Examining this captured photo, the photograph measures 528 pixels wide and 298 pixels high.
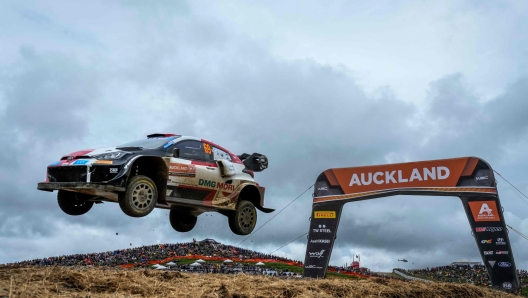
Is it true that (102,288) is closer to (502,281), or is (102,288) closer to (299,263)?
(502,281)

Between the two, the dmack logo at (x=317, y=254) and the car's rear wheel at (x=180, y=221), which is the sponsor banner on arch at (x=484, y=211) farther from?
the car's rear wheel at (x=180, y=221)

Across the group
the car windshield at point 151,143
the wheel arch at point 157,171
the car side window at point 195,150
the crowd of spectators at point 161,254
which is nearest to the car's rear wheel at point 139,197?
the wheel arch at point 157,171

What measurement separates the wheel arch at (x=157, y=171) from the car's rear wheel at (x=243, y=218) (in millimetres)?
2752

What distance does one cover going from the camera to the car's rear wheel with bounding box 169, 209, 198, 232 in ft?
49.2

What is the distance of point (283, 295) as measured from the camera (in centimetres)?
868

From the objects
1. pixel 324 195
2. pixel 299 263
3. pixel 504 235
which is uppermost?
pixel 324 195

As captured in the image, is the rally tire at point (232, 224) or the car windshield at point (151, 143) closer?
the car windshield at point (151, 143)

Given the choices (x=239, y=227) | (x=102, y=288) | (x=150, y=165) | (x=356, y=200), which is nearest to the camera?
(x=102, y=288)

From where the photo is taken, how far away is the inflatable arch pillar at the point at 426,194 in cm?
1970

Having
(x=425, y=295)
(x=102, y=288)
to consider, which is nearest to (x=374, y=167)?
(x=425, y=295)

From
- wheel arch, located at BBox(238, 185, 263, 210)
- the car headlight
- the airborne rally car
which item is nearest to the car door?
the airborne rally car

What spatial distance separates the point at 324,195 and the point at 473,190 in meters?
5.90

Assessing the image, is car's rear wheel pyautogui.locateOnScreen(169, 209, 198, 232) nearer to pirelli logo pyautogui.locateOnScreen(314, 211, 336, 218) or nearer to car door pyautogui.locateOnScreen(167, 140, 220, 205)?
car door pyautogui.locateOnScreen(167, 140, 220, 205)

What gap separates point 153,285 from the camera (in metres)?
8.20
